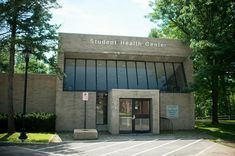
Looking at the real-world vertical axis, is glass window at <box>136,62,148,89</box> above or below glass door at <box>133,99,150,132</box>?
above

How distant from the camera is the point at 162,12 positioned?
2845cm

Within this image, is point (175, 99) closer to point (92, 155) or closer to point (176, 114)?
point (176, 114)

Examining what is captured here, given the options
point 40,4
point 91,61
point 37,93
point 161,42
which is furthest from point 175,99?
point 40,4

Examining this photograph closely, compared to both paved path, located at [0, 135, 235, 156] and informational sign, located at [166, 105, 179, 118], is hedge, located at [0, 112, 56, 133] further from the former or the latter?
informational sign, located at [166, 105, 179, 118]

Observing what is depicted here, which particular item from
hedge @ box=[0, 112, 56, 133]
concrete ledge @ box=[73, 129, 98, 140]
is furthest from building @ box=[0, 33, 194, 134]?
concrete ledge @ box=[73, 129, 98, 140]

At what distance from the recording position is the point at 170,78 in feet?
82.3

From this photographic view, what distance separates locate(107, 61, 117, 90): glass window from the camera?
23.3m

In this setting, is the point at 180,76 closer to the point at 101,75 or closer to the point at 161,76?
the point at 161,76

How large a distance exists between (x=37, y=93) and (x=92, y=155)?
467 inches

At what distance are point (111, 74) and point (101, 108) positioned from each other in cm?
330

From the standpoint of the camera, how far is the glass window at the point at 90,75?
23000mm

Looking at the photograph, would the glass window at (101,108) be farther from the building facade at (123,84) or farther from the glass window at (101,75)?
the glass window at (101,75)

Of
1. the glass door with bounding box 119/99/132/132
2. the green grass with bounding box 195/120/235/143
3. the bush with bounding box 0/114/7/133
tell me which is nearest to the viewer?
the green grass with bounding box 195/120/235/143

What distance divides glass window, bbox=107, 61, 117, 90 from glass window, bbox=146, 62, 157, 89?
3047 mm
